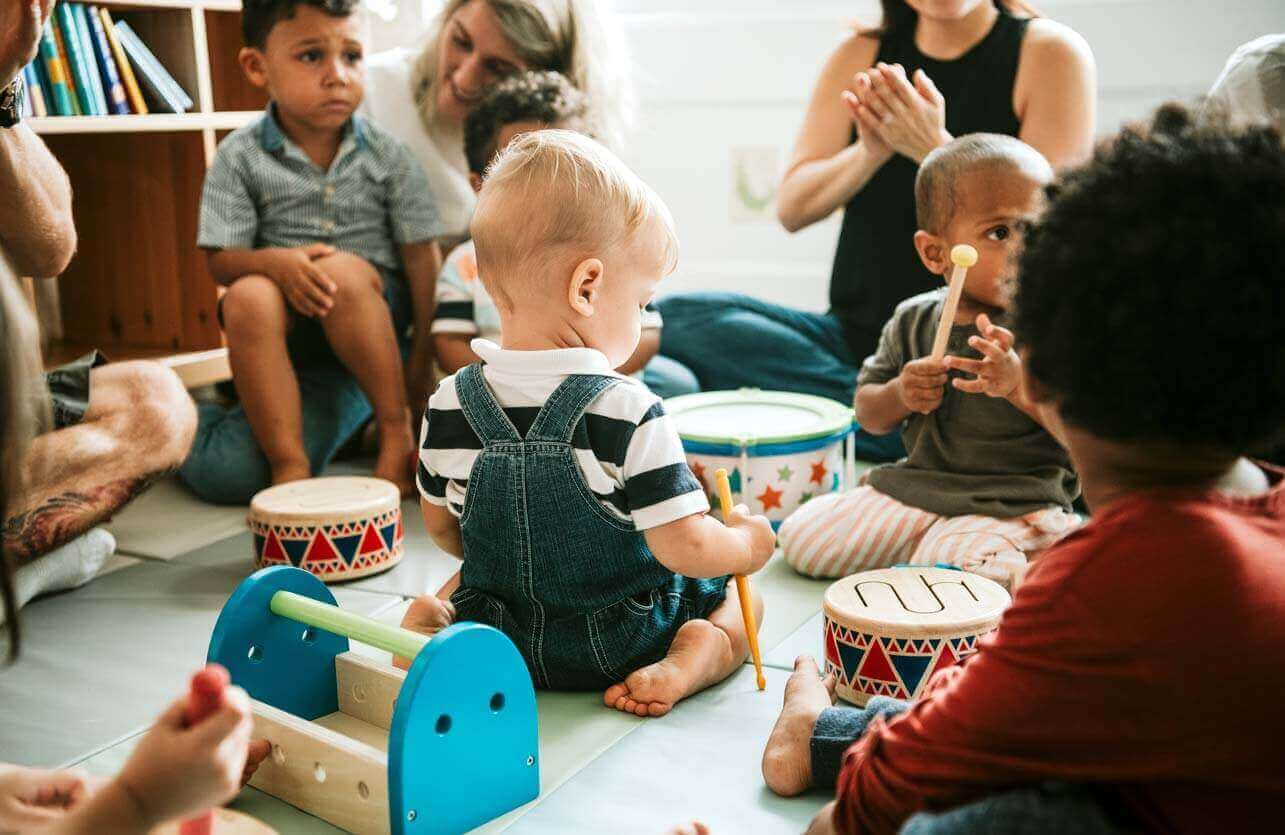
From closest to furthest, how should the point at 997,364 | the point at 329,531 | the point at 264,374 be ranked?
1. the point at 997,364
2. the point at 329,531
3. the point at 264,374

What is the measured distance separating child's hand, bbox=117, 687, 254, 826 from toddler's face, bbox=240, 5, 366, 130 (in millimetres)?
1509

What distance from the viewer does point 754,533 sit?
1.20 metres

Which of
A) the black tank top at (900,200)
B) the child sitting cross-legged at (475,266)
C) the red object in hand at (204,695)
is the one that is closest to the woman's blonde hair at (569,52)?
the child sitting cross-legged at (475,266)

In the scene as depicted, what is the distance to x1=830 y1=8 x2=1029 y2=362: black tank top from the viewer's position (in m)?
1.79

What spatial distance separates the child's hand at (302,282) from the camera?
189 centimetres

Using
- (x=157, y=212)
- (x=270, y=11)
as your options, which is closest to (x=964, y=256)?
(x=270, y=11)

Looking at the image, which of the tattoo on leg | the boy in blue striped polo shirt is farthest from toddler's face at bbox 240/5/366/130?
the tattoo on leg

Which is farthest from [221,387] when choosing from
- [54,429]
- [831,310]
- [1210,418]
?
[1210,418]

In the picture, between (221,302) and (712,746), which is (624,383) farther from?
(221,302)

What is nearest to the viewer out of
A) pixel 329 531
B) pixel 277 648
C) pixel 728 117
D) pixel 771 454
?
pixel 277 648

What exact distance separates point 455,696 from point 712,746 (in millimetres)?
273

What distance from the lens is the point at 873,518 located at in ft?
4.96

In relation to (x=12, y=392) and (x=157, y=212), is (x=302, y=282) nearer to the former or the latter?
(x=157, y=212)

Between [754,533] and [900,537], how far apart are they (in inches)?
14.1
